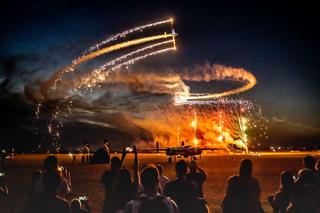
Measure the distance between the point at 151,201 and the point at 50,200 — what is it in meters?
1.42

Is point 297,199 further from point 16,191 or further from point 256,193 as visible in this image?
point 16,191

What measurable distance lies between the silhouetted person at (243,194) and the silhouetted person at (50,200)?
2.96 m

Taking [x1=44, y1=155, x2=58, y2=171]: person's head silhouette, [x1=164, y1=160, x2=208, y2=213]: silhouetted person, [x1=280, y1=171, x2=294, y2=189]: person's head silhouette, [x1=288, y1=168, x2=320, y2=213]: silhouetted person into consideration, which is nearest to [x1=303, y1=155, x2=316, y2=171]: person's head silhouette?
[x1=280, y1=171, x2=294, y2=189]: person's head silhouette

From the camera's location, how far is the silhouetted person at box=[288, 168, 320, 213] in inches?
258

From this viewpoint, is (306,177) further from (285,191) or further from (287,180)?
(285,191)

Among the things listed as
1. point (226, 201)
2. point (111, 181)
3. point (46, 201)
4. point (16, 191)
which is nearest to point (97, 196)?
point (16, 191)

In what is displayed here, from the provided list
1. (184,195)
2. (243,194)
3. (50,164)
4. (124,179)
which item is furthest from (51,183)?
(243,194)

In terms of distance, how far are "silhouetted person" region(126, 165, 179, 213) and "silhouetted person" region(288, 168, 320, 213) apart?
9.24 feet

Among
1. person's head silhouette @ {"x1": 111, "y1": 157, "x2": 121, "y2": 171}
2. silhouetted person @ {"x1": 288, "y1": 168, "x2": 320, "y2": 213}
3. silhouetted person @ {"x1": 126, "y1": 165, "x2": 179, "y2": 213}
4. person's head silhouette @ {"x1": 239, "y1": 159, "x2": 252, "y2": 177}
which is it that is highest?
person's head silhouette @ {"x1": 111, "y1": 157, "x2": 121, "y2": 171}

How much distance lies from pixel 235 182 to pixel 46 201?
3233 millimetres

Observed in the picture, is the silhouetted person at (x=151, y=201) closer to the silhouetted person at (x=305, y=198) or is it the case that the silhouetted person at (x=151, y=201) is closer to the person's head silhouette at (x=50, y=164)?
the person's head silhouette at (x=50, y=164)

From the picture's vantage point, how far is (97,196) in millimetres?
15781

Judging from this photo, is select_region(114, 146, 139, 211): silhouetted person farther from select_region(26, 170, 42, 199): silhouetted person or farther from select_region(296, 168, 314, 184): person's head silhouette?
select_region(296, 168, 314, 184): person's head silhouette

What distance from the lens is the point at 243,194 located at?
6828 millimetres
